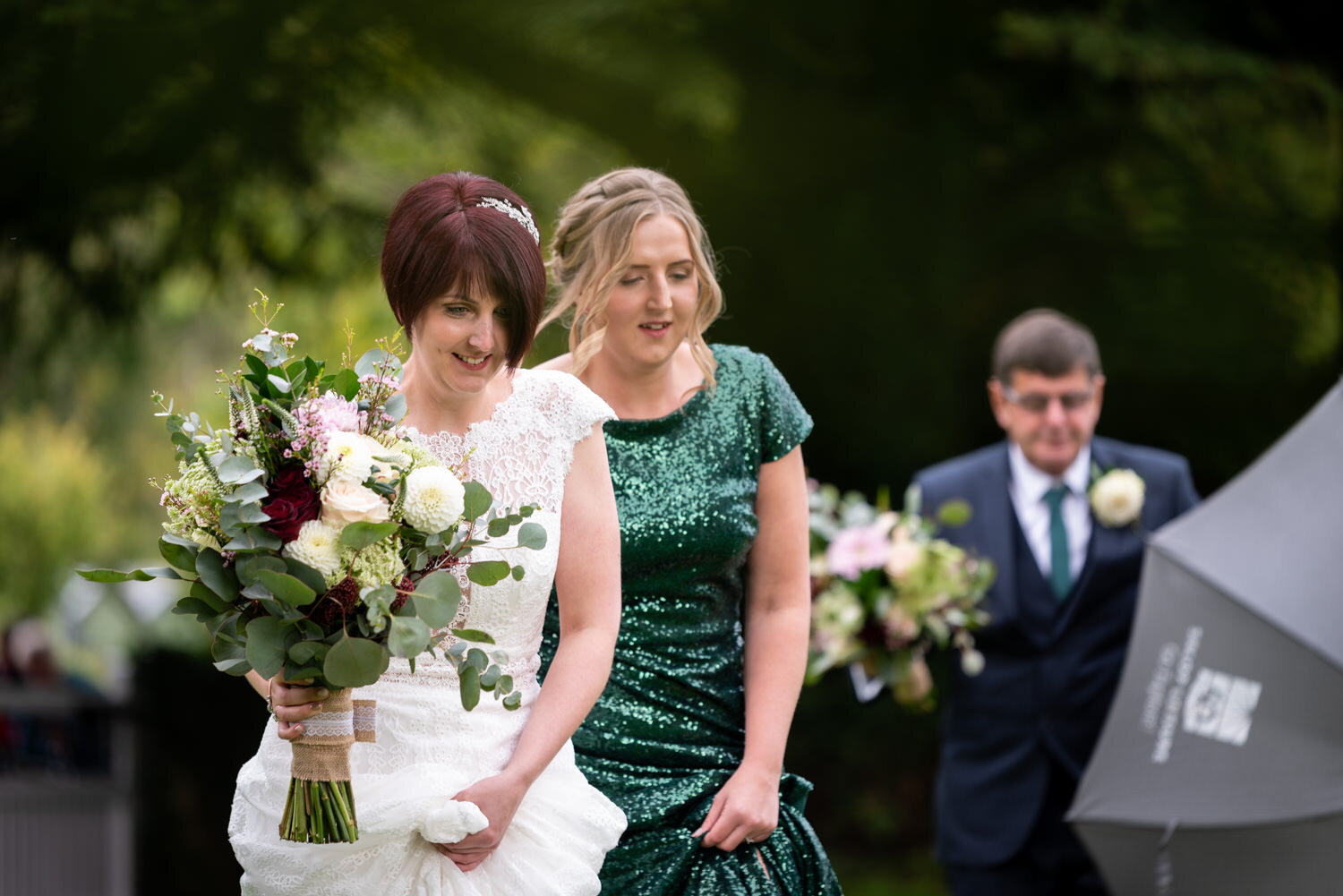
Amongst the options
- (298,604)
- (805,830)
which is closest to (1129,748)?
(805,830)

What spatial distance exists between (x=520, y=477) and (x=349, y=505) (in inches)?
21.1

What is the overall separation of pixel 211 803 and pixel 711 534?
553 cm

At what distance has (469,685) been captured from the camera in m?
2.30

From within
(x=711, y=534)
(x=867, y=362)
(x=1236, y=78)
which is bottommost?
(x=711, y=534)

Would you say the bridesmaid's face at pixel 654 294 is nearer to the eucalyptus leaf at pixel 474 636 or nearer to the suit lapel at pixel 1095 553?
the eucalyptus leaf at pixel 474 636

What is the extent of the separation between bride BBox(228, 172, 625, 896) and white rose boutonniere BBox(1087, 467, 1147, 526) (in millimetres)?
2778

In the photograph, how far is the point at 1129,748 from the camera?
4.38m

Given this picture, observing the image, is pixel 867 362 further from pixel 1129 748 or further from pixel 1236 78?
pixel 1129 748

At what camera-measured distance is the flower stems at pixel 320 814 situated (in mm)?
2350

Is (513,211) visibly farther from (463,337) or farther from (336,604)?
(336,604)

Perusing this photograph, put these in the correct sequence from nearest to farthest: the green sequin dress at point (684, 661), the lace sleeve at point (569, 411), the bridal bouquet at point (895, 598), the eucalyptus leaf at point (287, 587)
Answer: the eucalyptus leaf at point (287, 587), the lace sleeve at point (569, 411), the green sequin dress at point (684, 661), the bridal bouquet at point (895, 598)

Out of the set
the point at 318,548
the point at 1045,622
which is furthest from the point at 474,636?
the point at 1045,622

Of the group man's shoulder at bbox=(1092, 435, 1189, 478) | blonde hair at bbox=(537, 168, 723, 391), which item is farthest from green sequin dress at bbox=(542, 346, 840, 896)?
man's shoulder at bbox=(1092, 435, 1189, 478)

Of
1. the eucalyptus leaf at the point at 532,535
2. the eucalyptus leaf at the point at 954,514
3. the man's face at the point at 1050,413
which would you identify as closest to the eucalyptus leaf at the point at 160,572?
the eucalyptus leaf at the point at 532,535
